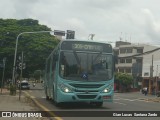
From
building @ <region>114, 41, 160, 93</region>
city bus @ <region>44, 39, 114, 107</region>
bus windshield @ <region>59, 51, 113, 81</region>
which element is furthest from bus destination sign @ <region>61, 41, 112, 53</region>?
building @ <region>114, 41, 160, 93</region>

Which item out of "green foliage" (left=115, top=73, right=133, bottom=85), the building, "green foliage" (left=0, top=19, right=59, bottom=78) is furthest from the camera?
"green foliage" (left=115, top=73, right=133, bottom=85)

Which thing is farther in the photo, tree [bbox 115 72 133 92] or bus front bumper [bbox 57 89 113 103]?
tree [bbox 115 72 133 92]

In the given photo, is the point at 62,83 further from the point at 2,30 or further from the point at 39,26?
the point at 39,26

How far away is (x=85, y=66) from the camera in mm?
20891

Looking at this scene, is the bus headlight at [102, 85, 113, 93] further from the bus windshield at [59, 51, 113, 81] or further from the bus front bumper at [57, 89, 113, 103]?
the bus windshield at [59, 51, 113, 81]

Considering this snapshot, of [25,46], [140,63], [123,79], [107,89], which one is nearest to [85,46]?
[107,89]

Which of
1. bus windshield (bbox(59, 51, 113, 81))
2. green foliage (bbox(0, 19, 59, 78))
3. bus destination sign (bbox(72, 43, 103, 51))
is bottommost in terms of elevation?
bus windshield (bbox(59, 51, 113, 81))

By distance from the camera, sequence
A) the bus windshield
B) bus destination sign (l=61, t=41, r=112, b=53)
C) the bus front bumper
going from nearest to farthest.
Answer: the bus front bumper
the bus windshield
bus destination sign (l=61, t=41, r=112, b=53)

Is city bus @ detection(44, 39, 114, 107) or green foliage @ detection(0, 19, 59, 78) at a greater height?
green foliage @ detection(0, 19, 59, 78)

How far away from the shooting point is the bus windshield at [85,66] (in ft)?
68.2

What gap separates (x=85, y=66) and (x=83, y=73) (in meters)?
0.36

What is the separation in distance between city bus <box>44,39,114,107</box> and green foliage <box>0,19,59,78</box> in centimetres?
4068

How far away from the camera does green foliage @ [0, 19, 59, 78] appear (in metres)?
62.0

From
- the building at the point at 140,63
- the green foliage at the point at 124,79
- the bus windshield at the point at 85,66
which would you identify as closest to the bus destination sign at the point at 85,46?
the bus windshield at the point at 85,66
